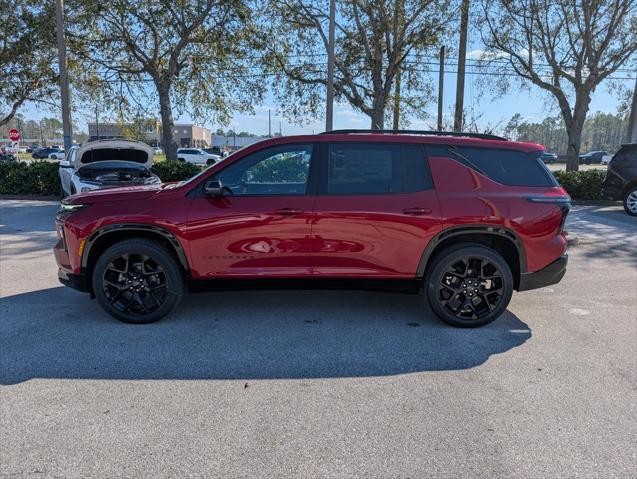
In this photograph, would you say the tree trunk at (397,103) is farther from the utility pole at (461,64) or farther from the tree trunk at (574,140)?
the tree trunk at (574,140)

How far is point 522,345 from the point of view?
4.11 metres

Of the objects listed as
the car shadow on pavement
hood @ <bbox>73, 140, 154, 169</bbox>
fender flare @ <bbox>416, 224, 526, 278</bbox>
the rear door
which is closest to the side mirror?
the rear door

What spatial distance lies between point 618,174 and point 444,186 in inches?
414

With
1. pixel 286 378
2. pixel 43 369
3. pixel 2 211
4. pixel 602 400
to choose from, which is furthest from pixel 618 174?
pixel 2 211

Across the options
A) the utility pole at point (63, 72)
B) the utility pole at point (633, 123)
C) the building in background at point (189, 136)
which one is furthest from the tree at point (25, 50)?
the building in background at point (189, 136)

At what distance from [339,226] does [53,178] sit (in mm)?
13178

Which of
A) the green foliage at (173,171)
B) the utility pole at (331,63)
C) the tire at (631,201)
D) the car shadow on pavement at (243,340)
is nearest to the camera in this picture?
the car shadow on pavement at (243,340)

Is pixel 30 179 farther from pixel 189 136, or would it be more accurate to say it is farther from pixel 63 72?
pixel 189 136

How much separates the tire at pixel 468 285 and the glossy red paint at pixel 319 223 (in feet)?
0.74

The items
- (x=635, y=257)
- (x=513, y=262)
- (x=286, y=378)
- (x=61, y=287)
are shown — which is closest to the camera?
(x=286, y=378)

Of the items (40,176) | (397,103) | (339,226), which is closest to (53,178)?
(40,176)

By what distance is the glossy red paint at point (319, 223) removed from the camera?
4246mm

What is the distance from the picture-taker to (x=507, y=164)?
14.6 feet

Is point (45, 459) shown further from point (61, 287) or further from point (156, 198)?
point (61, 287)
